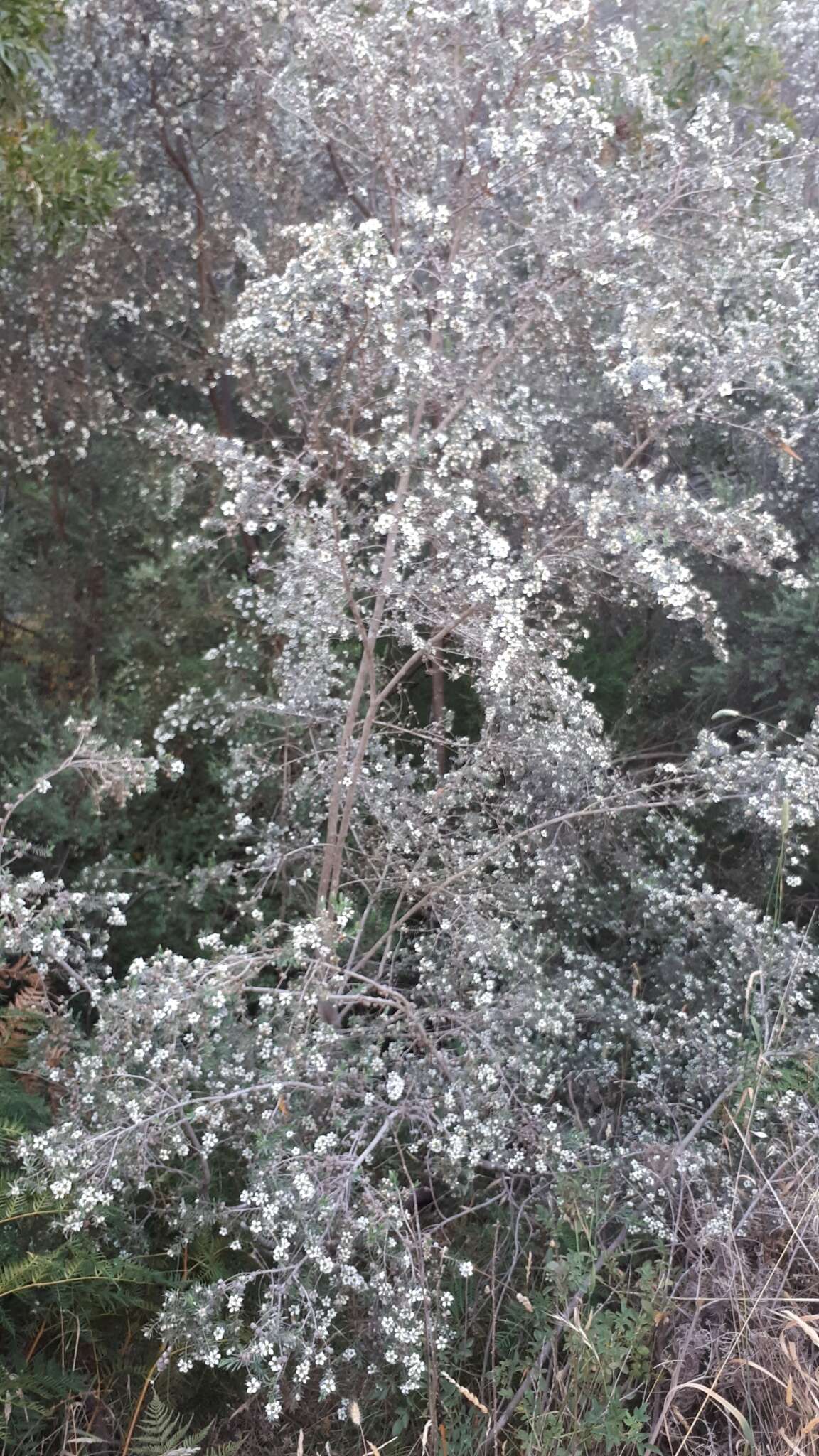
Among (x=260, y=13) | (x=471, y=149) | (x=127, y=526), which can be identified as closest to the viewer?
(x=471, y=149)

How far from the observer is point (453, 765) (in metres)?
4.41

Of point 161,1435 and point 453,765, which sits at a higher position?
point 453,765

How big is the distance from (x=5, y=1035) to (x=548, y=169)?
299 centimetres

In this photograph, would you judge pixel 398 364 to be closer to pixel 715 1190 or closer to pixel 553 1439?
pixel 715 1190

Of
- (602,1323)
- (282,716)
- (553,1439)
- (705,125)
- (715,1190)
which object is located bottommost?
(553,1439)

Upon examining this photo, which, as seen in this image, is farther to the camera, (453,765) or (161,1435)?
(453,765)

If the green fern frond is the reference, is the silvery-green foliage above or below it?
above

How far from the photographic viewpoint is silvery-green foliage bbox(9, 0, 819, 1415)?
8.94ft

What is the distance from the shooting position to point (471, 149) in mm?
3758

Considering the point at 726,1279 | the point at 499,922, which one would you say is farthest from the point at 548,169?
the point at 726,1279

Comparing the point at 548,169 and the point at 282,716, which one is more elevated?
the point at 548,169

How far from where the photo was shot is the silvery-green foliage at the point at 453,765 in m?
2.72

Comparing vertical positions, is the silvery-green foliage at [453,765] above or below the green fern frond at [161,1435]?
above

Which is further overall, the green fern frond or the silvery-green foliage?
the silvery-green foliage
